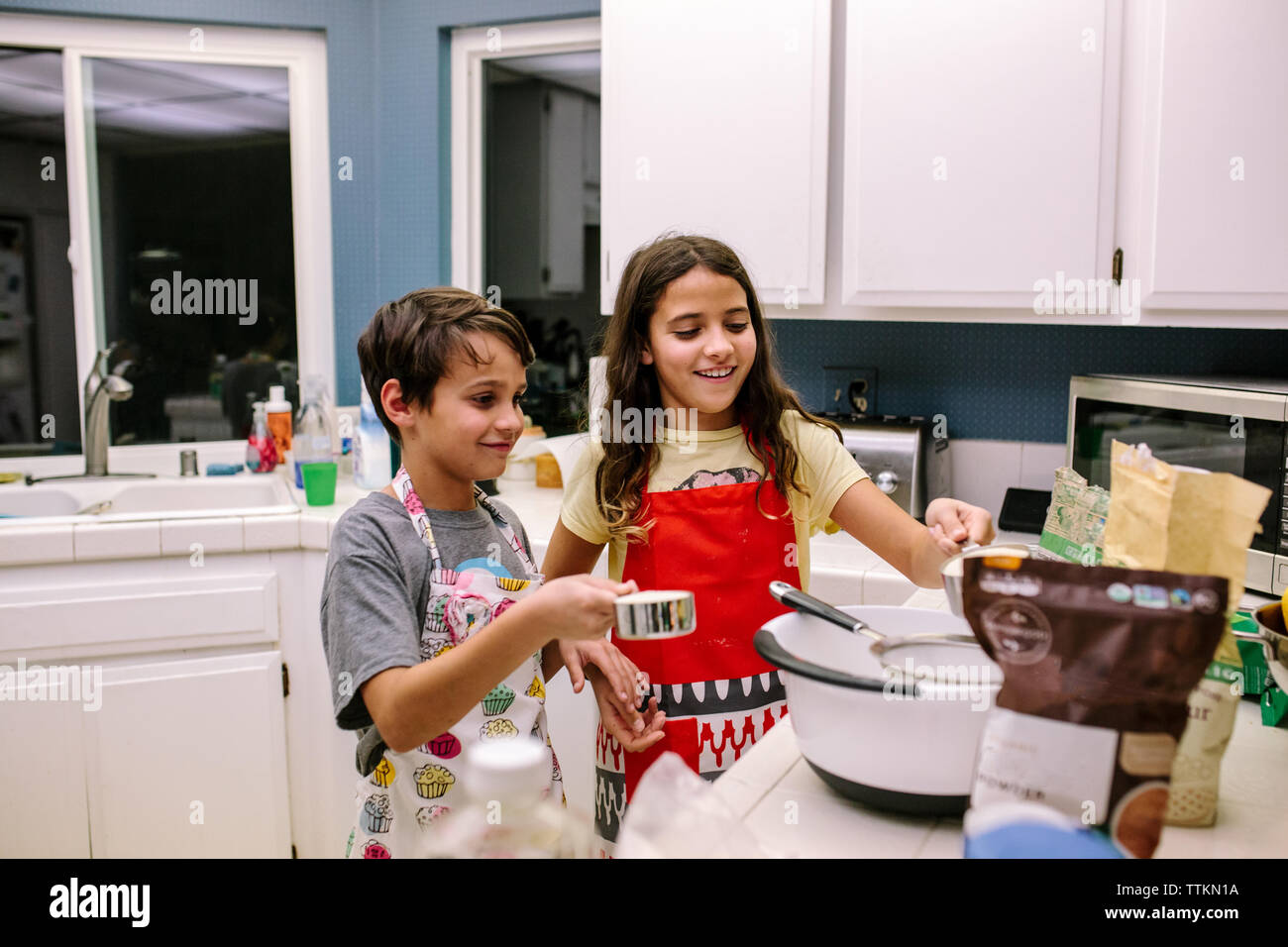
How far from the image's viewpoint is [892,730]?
0.73 metres

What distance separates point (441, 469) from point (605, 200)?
133 centimetres

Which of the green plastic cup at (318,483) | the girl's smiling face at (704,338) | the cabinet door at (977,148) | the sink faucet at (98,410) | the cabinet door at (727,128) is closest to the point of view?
the girl's smiling face at (704,338)

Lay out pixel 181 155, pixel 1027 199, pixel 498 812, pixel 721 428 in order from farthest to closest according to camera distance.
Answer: pixel 181 155
pixel 1027 199
pixel 721 428
pixel 498 812

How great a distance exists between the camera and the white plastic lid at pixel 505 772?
49 cm

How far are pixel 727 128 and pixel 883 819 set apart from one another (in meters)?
1.65

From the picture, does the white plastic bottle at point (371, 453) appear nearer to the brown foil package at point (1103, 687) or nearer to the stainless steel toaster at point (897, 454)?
the stainless steel toaster at point (897, 454)

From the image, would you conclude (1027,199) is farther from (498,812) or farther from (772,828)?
(498,812)

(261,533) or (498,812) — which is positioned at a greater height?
(498,812)

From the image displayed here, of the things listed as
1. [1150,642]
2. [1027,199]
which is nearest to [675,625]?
[1150,642]

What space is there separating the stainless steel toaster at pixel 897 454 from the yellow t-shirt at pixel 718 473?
2.26 ft

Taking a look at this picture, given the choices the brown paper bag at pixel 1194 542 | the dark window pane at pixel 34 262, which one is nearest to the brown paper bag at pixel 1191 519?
the brown paper bag at pixel 1194 542

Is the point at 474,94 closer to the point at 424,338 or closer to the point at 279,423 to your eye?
the point at 279,423

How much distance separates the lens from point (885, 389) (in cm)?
239

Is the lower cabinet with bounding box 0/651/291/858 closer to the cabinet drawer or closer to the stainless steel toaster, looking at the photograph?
the cabinet drawer
